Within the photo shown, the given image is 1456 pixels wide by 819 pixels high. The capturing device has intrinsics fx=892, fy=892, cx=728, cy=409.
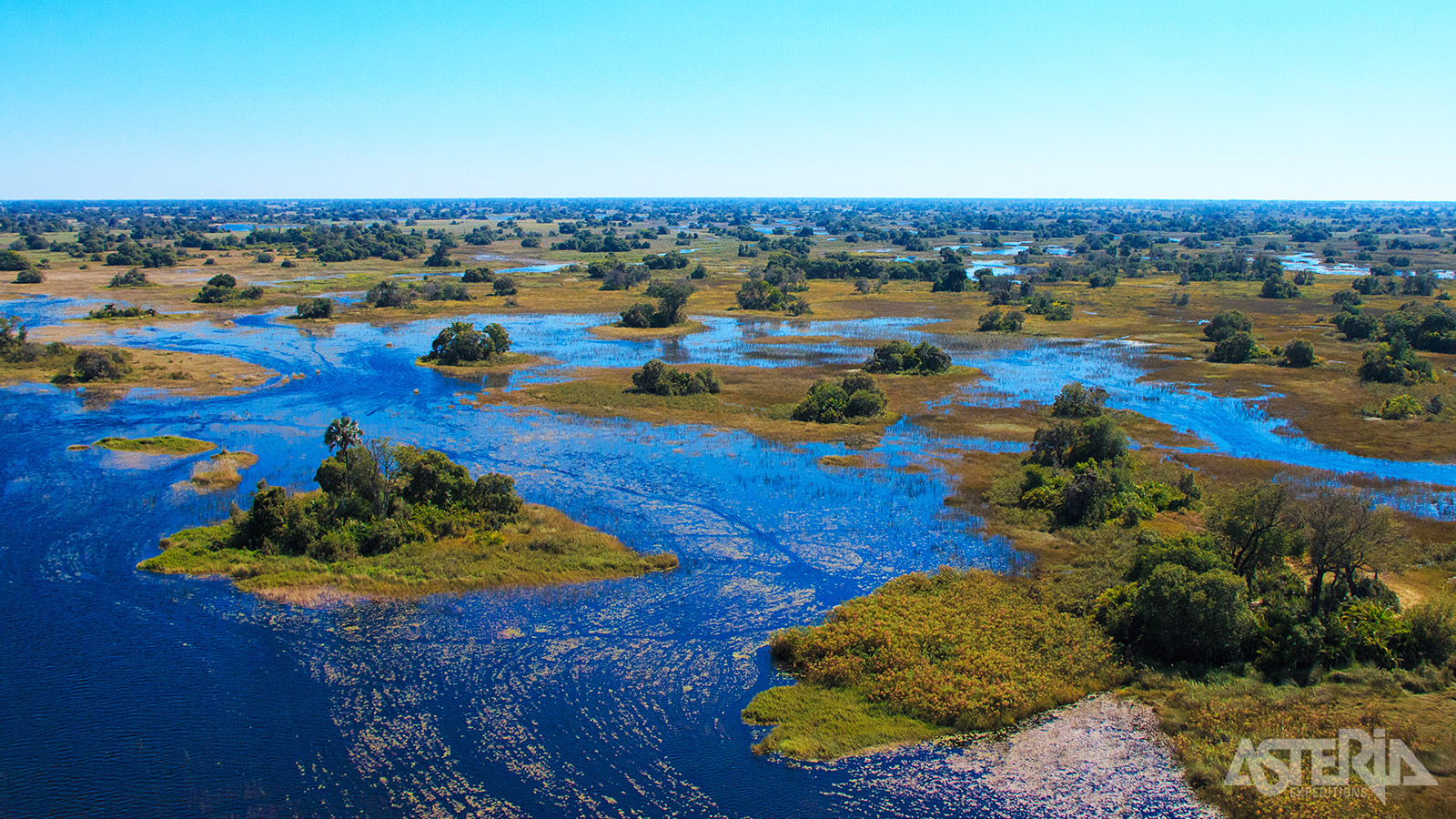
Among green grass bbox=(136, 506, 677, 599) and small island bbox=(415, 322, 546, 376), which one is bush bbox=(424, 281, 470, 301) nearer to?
small island bbox=(415, 322, 546, 376)

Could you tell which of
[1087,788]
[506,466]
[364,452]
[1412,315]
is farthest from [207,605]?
[1412,315]

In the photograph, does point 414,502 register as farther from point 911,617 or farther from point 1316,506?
point 1316,506

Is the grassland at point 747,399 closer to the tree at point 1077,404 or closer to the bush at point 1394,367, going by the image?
the tree at point 1077,404

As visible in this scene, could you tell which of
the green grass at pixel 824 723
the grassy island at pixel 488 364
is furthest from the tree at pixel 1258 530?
the grassy island at pixel 488 364

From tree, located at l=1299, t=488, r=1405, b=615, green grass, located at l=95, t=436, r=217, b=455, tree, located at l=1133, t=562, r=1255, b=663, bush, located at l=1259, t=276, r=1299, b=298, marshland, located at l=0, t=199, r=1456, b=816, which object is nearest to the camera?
marshland, located at l=0, t=199, r=1456, b=816

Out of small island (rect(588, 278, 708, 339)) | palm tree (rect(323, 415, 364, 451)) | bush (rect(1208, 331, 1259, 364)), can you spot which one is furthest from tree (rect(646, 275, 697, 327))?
palm tree (rect(323, 415, 364, 451))

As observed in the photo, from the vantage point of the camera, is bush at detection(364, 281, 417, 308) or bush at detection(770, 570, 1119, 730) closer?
bush at detection(770, 570, 1119, 730)
